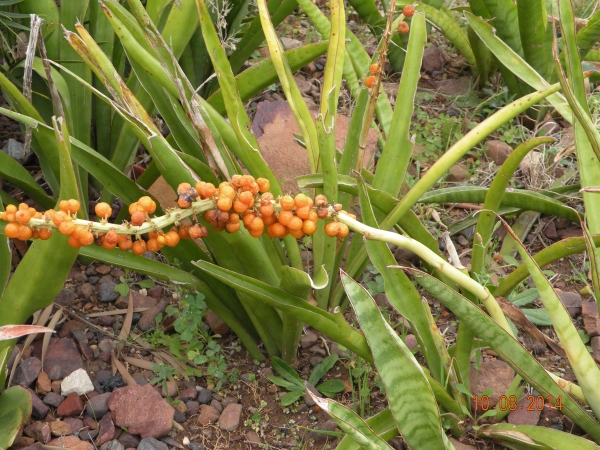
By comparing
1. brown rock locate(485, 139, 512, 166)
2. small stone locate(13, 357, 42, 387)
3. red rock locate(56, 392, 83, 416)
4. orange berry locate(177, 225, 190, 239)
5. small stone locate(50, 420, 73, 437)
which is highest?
orange berry locate(177, 225, 190, 239)

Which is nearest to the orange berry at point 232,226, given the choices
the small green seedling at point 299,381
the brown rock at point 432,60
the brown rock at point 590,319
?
the small green seedling at point 299,381

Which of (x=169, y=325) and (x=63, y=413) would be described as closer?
(x=63, y=413)

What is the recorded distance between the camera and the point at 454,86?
9.77 feet

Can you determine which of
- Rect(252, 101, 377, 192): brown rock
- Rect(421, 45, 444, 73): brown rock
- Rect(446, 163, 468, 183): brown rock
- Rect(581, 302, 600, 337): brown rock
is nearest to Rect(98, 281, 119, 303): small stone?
Rect(252, 101, 377, 192): brown rock

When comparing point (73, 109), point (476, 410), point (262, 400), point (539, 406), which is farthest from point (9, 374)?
point (539, 406)

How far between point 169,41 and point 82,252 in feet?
2.46

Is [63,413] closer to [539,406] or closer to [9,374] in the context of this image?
[9,374]

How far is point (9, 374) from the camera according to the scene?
1739mm

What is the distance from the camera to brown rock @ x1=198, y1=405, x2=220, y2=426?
5.66ft

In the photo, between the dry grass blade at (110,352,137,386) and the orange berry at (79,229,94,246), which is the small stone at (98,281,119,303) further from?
the orange berry at (79,229,94,246)

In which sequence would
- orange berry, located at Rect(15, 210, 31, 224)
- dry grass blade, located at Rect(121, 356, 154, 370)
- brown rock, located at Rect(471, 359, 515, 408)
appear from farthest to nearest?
1. dry grass blade, located at Rect(121, 356, 154, 370)
2. brown rock, located at Rect(471, 359, 515, 408)
3. orange berry, located at Rect(15, 210, 31, 224)

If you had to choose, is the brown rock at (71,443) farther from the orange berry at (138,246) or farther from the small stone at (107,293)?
the orange berry at (138,246)

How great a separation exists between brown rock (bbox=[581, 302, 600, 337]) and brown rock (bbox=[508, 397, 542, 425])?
39cm

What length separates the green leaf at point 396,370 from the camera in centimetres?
125
